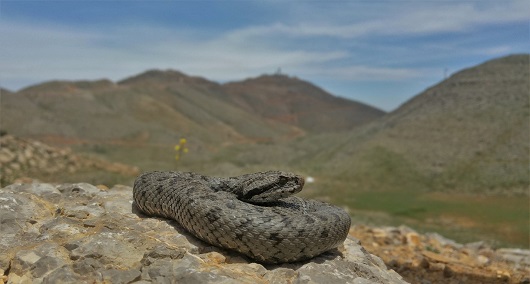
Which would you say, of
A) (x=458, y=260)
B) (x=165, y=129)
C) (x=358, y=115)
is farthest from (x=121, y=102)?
(x=458, y=260)

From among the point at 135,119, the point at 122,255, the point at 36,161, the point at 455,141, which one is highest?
the point at 122,255

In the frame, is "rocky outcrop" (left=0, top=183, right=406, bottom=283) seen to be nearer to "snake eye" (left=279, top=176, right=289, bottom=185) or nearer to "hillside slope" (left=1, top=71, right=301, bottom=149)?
"snake eye" (left=279, top=176, right=289, bottom=185)

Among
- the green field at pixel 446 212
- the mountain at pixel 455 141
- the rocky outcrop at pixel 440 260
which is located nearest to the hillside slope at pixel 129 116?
the mountain at pixel 455 141

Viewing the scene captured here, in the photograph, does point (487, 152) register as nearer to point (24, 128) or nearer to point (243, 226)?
point (243, 226)

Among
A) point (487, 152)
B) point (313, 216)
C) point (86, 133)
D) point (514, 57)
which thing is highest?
point (514, 57)

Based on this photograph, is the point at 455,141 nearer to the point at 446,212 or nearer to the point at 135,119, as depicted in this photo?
the point at 446,212

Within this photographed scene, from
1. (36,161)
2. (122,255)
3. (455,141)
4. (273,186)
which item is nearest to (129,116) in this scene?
(455,141)

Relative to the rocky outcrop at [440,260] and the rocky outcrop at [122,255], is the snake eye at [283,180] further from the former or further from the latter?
the rocky outcrop at [440,260]
